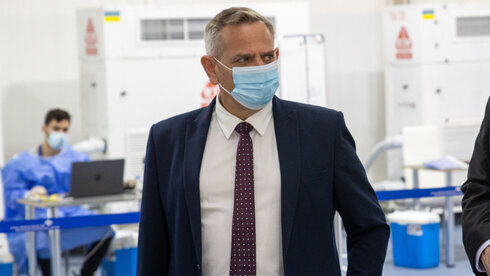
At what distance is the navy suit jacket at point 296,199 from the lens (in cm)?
209

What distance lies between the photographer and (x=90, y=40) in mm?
7461

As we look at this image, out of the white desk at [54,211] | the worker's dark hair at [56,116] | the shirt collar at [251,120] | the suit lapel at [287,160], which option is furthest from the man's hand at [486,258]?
the worker's dark hair at [56,116]

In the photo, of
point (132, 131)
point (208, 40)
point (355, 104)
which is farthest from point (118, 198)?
point (355, 104)

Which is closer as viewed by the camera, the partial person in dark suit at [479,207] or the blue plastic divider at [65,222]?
the partial person in dark suit at [479,207]

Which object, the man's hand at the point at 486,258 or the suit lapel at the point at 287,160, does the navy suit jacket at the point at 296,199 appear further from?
the man's hand at the point at 486,258

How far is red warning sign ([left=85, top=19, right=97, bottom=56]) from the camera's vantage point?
739 centimetres

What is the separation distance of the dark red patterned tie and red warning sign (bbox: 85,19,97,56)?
217 inches

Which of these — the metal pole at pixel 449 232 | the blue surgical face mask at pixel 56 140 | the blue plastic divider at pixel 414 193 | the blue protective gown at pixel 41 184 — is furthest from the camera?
the metal pole at pixel 449 232

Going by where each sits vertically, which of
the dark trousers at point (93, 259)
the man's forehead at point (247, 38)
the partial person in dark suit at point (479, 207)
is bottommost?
the dark trousers at point (93, 259)

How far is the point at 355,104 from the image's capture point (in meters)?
9.85

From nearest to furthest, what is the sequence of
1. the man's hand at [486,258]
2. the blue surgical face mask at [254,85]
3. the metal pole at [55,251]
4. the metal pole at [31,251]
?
the man's hand at [486,258] < the blue surgical face mask at [254,85] < the metal pole at [55,251] < the metal pole at [31,251]

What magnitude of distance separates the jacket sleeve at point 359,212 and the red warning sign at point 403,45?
21.0 feet

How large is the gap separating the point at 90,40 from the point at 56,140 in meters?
1.50

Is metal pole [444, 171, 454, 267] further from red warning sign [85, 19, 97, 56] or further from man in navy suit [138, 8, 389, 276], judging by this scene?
man in navy suit [138, 8, 389, 276]
